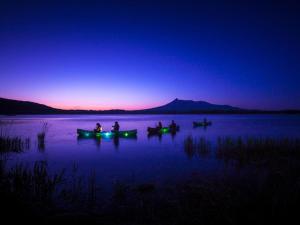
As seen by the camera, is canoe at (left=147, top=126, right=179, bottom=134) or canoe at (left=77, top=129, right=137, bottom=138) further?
canoe at (left=147, top=126, right=179, bottom=134)

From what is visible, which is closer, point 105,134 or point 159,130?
Answer: point 105,134

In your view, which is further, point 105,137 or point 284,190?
point 105,137

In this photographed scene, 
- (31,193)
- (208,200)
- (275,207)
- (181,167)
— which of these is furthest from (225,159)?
(31,193)

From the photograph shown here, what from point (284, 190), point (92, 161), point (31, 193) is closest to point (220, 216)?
point (284, 190)

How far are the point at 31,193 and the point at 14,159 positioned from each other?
947cm

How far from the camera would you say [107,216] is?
21.3 feet

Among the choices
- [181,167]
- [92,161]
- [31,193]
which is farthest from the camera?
[92,161]

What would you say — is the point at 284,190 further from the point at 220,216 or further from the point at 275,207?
the point at 220,216

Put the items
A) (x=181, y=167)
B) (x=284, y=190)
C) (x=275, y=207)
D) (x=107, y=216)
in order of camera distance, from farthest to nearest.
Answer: (x=181, y=167)
(x=107, y=216)
(x=284, y=190)
(x=275, y=207)

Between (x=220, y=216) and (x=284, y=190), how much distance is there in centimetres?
219

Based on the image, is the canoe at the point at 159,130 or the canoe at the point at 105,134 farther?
the canoe at the point at 159,130

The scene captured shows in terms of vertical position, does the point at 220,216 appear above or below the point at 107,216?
above

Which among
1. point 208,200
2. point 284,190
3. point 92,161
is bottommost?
point 92,161

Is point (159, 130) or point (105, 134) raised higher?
point (159, 130)
